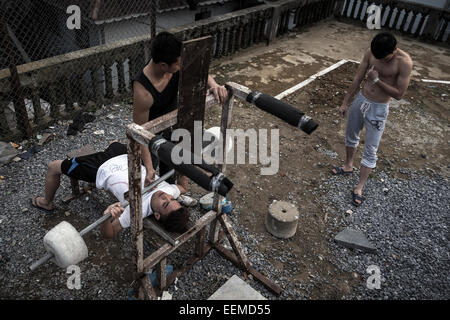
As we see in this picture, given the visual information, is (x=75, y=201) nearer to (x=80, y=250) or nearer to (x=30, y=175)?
(x=30, y=175)

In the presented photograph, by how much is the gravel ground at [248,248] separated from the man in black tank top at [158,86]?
4.16 ft

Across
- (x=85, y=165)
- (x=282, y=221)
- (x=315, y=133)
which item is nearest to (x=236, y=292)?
(x=282, y=221)

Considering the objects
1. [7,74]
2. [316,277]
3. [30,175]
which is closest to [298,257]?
[316,277]

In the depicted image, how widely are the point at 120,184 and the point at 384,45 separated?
3570 millimetres

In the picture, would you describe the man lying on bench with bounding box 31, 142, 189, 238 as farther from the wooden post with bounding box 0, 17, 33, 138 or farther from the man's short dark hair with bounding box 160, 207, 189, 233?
the wooden post with bounding box 0, 17, 33, 138

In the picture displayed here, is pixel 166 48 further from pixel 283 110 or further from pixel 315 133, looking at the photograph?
pixel 315 133

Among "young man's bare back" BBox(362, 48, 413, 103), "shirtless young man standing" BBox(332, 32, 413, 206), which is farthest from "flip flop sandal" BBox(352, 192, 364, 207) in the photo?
"young man's bare back" BBox(362, 48, 413, 103)

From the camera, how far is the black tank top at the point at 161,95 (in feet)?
11.9

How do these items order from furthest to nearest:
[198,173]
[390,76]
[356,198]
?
1. [356,198]
2. [390,76]
3. [198,173]

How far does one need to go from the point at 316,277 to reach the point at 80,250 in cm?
271

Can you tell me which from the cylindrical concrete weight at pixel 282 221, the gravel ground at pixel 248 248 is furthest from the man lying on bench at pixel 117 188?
the cylindrical concrete weight at pixel 282 221

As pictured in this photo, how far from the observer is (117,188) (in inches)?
146

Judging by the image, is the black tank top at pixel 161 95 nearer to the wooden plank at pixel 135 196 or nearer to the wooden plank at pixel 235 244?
the wooden plank at pixel 135 196

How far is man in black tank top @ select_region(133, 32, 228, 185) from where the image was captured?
327cm
